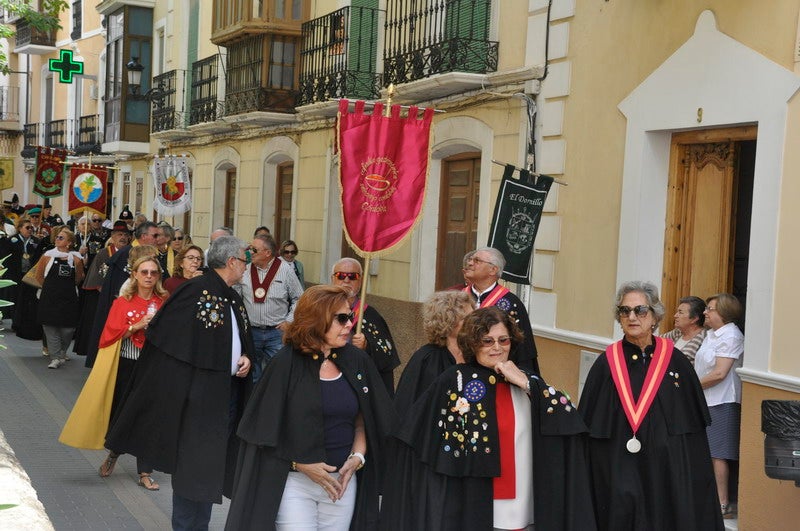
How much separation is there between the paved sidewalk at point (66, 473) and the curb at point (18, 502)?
12.0 feet

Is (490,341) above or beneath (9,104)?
beneath

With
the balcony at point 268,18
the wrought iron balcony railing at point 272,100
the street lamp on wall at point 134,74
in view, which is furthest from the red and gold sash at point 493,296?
the street lamp on wall at point 134,74

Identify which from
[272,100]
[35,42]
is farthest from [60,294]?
[35,42]

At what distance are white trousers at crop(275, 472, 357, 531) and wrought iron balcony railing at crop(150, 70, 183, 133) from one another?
19.7 m

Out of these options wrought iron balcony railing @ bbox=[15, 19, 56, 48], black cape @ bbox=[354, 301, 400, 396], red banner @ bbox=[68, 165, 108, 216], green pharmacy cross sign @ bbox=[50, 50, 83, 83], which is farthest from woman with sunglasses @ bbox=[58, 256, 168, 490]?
wrought iron balcony railing @ bbox=[15, 19, 56, 48]

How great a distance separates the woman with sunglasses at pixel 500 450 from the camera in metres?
5.32

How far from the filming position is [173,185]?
20.6 metres

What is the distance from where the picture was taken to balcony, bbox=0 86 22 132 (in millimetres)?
45031

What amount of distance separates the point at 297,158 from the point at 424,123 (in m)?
10.4

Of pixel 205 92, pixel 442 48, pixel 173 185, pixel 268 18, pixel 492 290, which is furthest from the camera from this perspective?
pixel 205 92

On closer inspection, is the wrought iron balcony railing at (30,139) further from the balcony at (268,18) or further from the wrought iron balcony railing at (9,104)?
the balcony at (268,18)

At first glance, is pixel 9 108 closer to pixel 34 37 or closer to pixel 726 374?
pixel 34 37

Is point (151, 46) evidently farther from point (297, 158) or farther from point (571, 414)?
point (571, 414)

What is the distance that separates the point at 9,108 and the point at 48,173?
2232 cm
